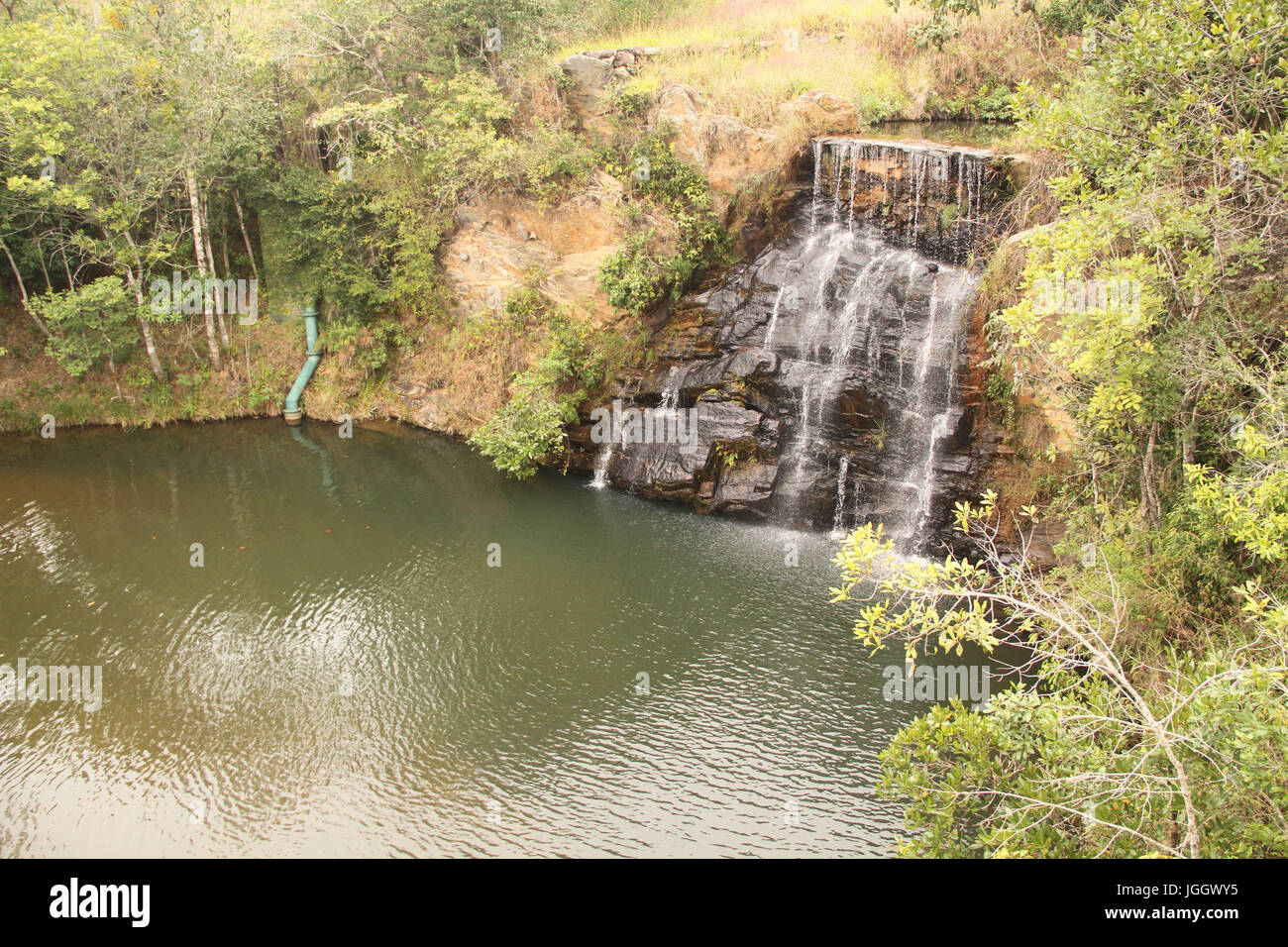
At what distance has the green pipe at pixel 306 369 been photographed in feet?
74.5

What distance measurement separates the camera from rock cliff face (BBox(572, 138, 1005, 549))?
1574 cm

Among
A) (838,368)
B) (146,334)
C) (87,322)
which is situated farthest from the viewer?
(146,334)

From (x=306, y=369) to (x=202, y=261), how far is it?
13.2 ft

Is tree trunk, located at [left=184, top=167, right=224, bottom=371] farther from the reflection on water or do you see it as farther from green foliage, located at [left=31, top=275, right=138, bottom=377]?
the reflection on water

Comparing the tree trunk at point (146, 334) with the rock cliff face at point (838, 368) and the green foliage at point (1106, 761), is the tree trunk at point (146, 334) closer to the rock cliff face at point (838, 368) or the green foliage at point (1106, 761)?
the rock cliff face at point (838, 368)

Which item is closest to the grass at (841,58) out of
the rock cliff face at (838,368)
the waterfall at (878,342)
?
the rock cliff face at (838,368)

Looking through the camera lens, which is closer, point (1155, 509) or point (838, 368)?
point (1155, 509)

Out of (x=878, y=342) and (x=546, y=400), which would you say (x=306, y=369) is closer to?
(x=546, y=400)

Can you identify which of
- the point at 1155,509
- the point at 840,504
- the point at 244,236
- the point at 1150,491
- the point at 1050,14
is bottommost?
the point at 840,504

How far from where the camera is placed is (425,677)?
1201 cm

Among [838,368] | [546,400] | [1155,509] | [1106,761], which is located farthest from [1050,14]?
[1106,761]

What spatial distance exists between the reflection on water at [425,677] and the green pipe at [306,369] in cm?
438

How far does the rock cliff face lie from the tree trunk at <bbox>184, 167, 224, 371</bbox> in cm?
1180

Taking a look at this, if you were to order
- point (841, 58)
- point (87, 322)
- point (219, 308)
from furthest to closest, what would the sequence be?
point (219, 308) → point (841, 58) → point (87, 322)
